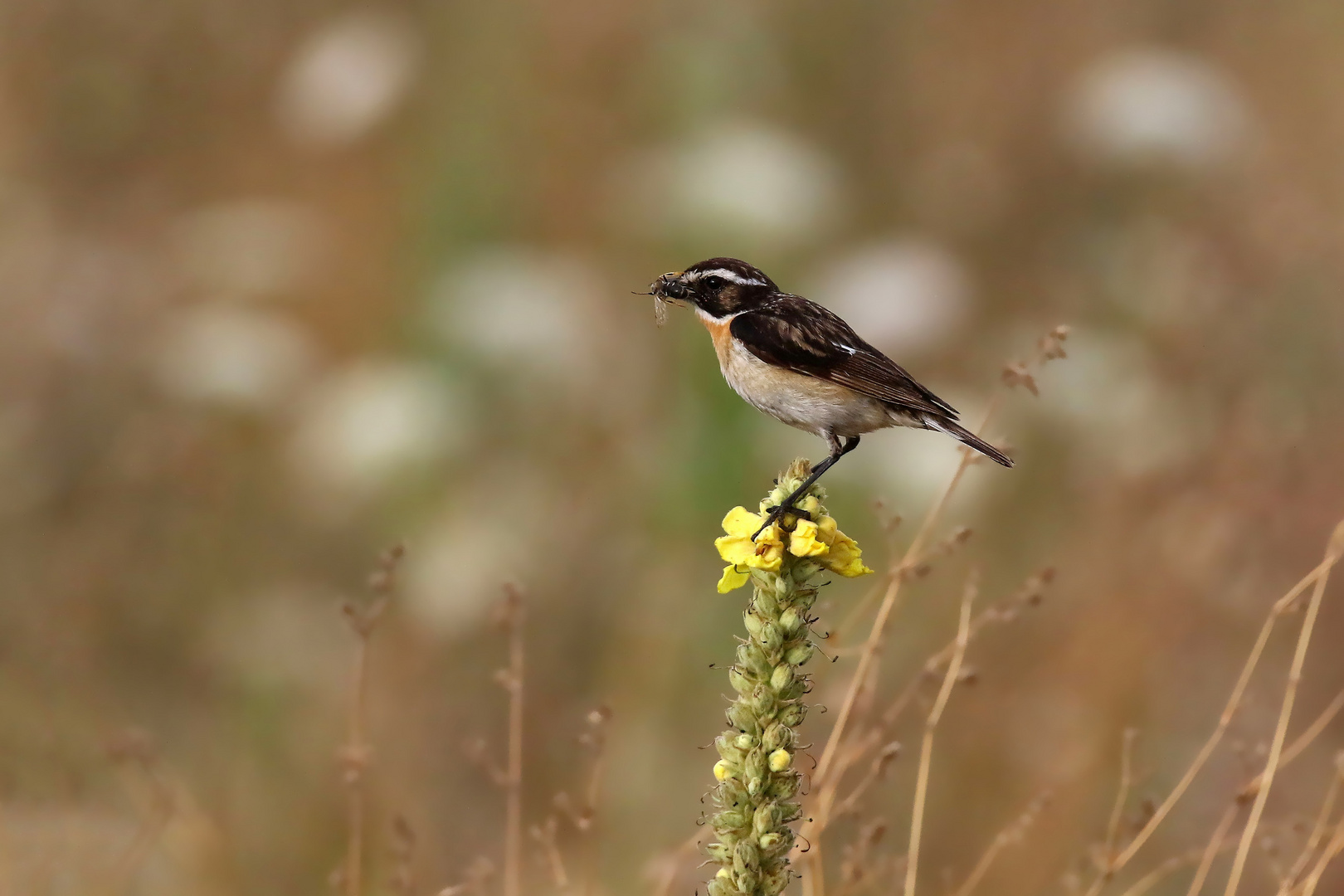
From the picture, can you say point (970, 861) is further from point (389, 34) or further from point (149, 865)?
point (389, 34)

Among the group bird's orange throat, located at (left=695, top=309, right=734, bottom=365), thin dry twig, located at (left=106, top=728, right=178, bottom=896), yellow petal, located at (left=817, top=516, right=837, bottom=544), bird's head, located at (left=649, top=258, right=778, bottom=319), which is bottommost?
yellow petal, located at (left=817, top=516, right=837, bottom=544)

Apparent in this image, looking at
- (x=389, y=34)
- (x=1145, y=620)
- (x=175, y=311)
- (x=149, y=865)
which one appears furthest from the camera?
(x=175, y=311)

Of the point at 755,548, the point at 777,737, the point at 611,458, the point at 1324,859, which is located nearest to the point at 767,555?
the point at 755,548

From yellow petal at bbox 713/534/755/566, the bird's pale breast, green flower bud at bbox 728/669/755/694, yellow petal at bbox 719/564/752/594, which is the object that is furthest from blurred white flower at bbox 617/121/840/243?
green flower bud at bbox 728/669/755/694

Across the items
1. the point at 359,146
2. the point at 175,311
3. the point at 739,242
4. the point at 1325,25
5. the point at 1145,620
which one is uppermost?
the point at 359,146

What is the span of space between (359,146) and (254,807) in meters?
4.10

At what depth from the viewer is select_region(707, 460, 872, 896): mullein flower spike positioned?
6.22 ft

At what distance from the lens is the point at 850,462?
5.12 m

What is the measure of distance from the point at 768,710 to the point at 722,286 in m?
1.56

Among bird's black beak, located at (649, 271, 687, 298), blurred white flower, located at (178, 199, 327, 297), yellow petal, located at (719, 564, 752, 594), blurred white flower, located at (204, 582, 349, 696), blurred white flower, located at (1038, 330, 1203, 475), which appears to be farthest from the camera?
blurred white flower, located at (178, 199, 327, 297)

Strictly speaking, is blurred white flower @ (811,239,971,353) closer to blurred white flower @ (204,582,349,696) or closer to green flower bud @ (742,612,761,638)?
blurred white flower @ (204,582,349,696)

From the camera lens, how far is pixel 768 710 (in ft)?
6.27

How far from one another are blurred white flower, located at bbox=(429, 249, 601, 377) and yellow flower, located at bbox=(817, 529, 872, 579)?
359 centimetres

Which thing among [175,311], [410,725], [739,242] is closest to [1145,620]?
[739,242]
